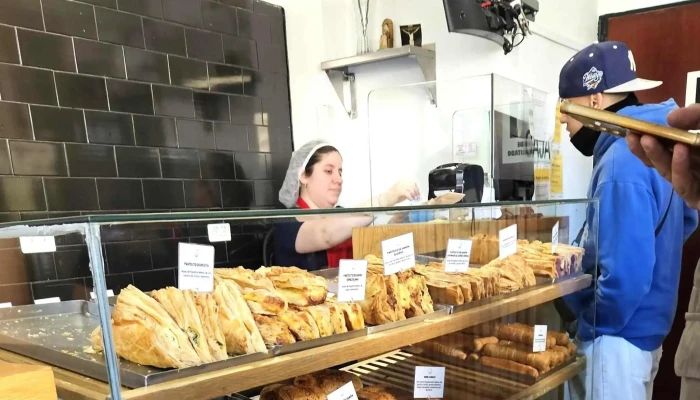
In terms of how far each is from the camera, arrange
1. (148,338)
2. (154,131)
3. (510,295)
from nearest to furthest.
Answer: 1. (148,338)
2. (510,295)
3. (154,131)

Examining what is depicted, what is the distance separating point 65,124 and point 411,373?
2.06 meters

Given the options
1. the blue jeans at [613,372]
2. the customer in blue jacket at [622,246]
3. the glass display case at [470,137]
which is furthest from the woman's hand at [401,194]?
the blue jeans at [613,372]

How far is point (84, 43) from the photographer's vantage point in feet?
8.11

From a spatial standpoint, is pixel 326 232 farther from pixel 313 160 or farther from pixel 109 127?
pixel 109 127

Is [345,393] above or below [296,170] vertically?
below

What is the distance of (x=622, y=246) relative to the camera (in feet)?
5.64

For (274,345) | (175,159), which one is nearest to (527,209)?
(274,345)

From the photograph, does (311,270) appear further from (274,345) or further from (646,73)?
(646,73)

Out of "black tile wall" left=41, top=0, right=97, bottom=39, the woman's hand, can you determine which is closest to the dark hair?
the woman's hand

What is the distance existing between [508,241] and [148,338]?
4.10 feet

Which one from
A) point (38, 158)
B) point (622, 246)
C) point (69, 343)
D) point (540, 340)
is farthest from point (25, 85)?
point (622, 246)

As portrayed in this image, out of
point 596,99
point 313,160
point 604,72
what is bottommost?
point 313,160

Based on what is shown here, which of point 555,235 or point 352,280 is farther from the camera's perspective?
point 555,235

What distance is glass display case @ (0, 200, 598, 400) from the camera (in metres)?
0.80
